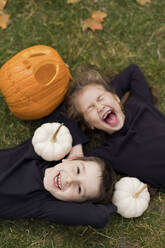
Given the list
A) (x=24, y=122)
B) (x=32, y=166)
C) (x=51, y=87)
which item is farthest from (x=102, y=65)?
(x=32, y=166)

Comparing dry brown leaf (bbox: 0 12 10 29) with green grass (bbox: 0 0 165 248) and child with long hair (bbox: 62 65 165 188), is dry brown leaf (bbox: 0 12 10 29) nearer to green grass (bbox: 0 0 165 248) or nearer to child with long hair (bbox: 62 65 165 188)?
green grass (bbox: 0 0 165 248)

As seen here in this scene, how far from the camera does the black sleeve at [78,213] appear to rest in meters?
2.67

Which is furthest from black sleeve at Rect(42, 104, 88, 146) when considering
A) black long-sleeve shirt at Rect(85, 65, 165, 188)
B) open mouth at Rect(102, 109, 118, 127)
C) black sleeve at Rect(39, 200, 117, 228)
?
black sleeve at Rect(39, 200, 117, 228)

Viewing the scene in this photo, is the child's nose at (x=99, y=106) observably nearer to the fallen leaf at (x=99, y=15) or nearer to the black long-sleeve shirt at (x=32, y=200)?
the black long-sleeve shirt at (x=32, y=200)

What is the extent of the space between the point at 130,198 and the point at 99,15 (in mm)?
2192

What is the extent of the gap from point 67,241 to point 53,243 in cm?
14

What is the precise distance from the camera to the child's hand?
3072 mm

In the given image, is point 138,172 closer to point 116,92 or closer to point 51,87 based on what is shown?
point 116,92

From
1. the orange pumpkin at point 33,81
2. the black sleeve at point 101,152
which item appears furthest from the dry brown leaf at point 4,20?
the black sleeve at point 101,152

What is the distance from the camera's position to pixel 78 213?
2.67m

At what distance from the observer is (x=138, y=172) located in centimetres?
314

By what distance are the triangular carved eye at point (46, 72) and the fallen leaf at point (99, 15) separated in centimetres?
112

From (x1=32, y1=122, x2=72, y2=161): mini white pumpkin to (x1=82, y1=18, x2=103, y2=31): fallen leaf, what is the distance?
1.44 metres

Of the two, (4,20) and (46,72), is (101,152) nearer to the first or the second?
(46,72)
